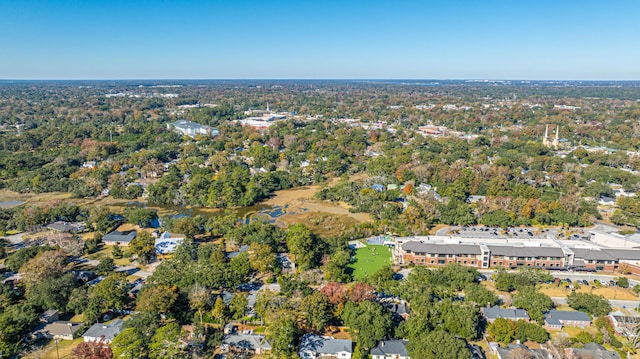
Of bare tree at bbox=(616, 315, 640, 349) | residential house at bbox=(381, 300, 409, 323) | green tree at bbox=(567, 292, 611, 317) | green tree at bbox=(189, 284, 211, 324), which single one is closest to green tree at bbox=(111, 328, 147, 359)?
green tree at bbox=(189, 284, 211, 324)

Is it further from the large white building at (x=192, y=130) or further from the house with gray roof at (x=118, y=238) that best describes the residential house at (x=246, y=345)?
the large white building at (x=192, y=130)

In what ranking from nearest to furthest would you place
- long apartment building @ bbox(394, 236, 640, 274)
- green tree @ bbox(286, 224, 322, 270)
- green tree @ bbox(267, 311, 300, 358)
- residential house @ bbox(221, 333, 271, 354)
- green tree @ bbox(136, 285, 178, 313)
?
1. green tree @ bbox(267, 311, 300, 358)
2. residential house @ bbox(221, 333, 271, 354)
3. green tree @ bbox(136, 285, 178, 313)
4. green tree @ bbox(286, 224, 322, 270)
5. long apartment building @ bbox(394, 236, 640, 274)

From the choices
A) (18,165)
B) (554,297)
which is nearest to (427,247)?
(554,297)

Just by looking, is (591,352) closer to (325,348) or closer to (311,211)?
(325,348)

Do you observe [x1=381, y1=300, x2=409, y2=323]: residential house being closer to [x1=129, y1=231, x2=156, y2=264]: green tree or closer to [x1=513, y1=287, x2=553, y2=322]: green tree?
[x1=513, y1=287, x2=553, y2=322]: green tree

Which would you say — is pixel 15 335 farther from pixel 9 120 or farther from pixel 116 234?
pixel 9 120

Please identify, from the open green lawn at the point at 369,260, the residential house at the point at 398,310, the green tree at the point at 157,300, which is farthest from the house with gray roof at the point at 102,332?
the open green lawn at the point at 369,260

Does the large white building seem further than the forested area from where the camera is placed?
Yes
